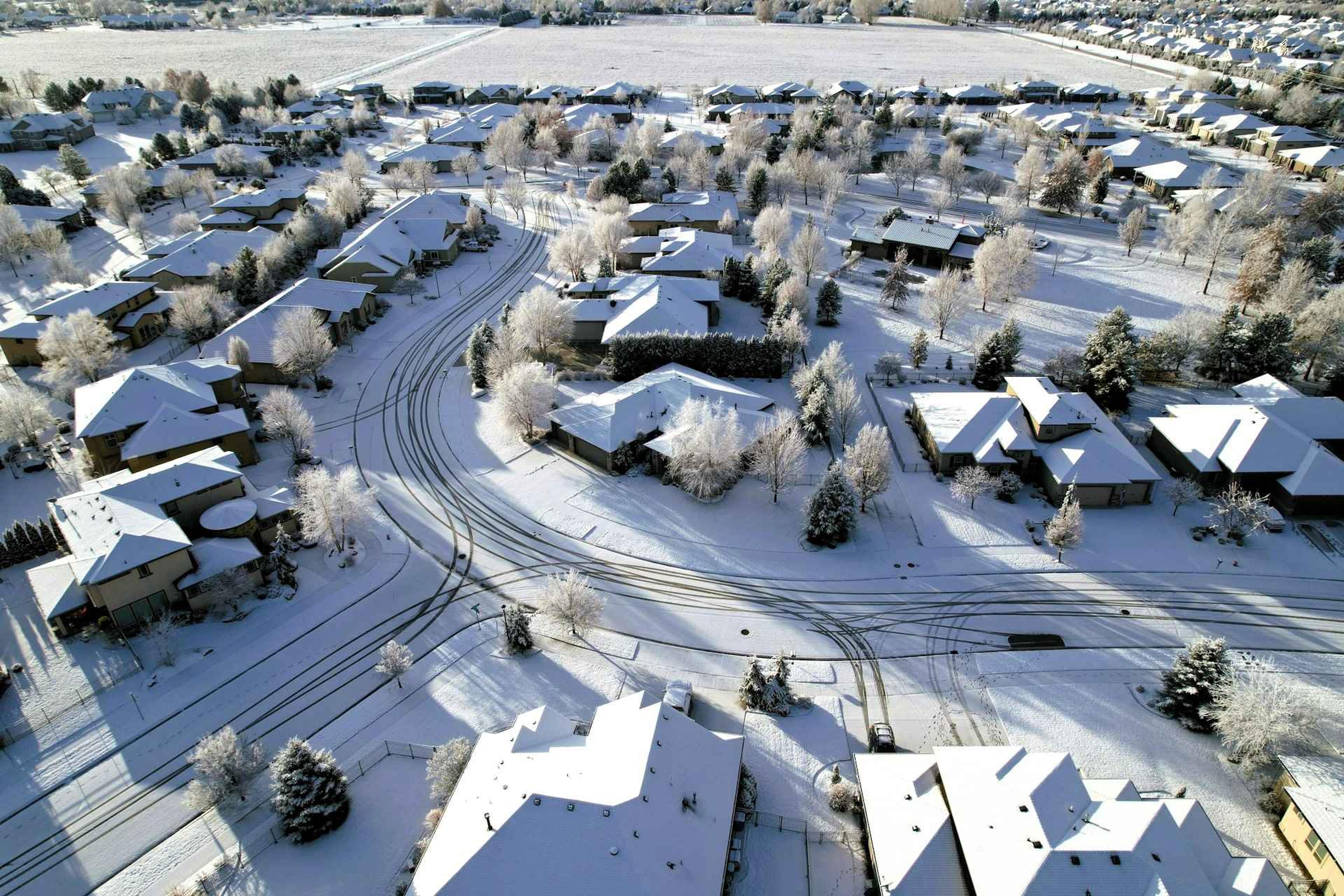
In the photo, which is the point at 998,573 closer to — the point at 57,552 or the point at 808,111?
the point at 57,552

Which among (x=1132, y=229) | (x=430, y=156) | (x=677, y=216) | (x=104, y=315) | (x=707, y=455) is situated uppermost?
(x=1132, y=229)

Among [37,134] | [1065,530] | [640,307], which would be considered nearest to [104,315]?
[640,307]

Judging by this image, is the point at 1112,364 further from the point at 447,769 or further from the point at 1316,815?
the point at 447,769

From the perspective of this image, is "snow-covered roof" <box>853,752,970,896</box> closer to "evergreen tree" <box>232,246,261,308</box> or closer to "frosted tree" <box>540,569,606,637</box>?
"frosted tree" <box>540,569,606,637</box>

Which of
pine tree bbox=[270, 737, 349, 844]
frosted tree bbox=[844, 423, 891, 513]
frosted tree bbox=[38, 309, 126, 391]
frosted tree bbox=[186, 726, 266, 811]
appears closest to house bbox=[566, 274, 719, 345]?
frosted tree bbox=[844, 423, 891, 513]

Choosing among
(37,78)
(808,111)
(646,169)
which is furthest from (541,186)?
(37,78)

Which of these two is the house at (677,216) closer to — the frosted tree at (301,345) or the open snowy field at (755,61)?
the frosted tree at (301,345)
